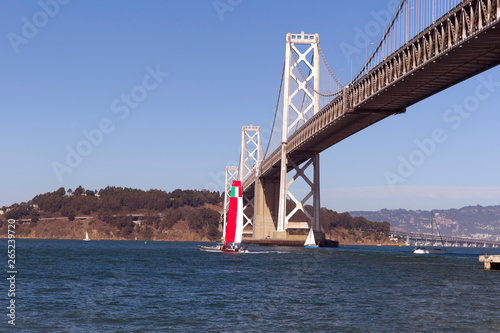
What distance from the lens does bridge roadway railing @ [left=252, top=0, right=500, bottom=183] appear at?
109ft

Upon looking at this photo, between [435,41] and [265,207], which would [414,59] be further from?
[265,207]

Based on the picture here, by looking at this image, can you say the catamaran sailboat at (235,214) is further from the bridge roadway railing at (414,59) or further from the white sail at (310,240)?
the white sail at (310,240)

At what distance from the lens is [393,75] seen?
45.7m

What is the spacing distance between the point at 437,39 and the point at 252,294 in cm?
1832

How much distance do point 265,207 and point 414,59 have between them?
198 ft

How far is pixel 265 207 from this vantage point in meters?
100

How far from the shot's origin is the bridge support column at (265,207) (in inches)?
3915

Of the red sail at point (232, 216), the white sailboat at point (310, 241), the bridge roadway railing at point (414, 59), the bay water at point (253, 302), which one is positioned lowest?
the bay water at point (253, 302)

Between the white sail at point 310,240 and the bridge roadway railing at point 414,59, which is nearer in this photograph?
the bridge roadway railing at point 414,59

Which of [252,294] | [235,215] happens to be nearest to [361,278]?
[252,294]

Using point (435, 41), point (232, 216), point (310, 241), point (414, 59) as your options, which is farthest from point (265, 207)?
point (435, 41)

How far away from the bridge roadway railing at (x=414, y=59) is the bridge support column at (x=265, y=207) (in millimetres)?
32410

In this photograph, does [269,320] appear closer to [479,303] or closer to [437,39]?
[479,303]

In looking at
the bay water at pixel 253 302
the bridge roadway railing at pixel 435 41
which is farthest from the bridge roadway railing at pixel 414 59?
the bay water at pixel 253 302
